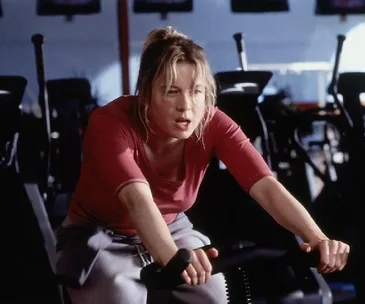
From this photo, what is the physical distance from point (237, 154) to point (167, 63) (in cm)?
29

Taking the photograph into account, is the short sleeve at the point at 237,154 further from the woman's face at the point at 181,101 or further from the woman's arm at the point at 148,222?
the woman's arm at the point at 148,222

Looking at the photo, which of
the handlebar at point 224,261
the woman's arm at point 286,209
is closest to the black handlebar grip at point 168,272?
the handlebar at point 224,261

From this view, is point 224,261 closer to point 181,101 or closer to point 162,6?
point 181,101

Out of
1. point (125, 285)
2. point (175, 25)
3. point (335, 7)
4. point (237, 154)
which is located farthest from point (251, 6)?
point (125, 285)

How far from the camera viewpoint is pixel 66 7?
16.2ft

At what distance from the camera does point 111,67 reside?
24.6 feet

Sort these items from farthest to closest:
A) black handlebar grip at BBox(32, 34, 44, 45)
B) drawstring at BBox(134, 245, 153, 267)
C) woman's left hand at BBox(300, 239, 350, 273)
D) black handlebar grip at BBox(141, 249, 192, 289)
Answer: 1. black handlebar grip at BBox(32, 34, 44, 45)
2. drawstring at BBox(134, 245, 153, 267)
3. woman's left hand at BBox(300, 239, 350, 273)
4. black handlebar grip at BBox(141, 249, 192, 289)

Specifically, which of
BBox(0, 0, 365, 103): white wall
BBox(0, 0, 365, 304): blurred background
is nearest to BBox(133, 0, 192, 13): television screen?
BBox(0, 0, 365, 304): blurred background

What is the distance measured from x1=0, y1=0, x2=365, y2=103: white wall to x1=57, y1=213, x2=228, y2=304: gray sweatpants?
5709 mm

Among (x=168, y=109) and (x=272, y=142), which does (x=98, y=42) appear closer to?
(x=272, y=142)

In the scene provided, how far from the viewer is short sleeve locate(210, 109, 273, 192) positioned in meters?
1.37

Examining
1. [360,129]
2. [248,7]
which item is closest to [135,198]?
[360,129]

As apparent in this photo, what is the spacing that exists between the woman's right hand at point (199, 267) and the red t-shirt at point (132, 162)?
38cm

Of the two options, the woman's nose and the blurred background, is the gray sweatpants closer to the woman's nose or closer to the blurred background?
the blurred background
